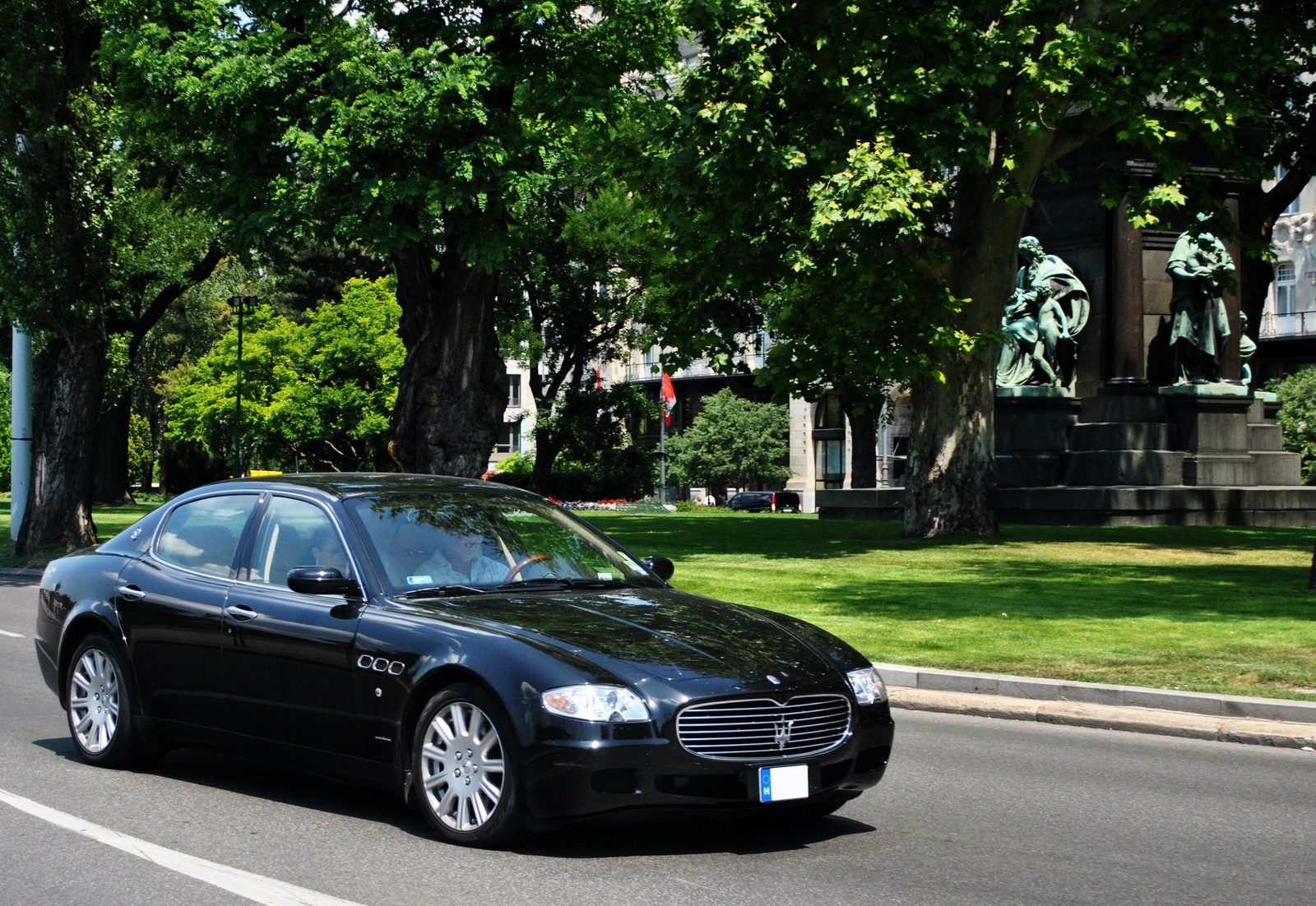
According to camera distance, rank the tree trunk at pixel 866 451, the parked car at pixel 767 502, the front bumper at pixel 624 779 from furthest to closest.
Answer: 1. the parked car at pixel 767 502
2. the tree trunk at pixel 866 451
3. the front bumper at pixel 624 779

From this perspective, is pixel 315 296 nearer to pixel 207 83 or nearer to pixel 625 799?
pixel 207 83

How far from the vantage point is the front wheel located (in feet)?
24.5

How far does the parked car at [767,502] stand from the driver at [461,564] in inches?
2243

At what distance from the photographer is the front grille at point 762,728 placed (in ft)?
18.1

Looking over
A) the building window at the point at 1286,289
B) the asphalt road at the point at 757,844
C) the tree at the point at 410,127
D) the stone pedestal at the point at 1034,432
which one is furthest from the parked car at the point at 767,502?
the asphalt road at the point at 757,844

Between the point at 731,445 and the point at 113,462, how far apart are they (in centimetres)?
2854

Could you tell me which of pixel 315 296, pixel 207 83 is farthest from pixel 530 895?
pixel 315 296

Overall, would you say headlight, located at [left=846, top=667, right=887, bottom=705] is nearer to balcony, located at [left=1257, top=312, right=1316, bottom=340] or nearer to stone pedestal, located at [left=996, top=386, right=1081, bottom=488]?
stone pedestal, located at [left=996, top=386, right=1081, bottom=488]

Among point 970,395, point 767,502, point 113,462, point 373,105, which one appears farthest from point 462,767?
point 767,502

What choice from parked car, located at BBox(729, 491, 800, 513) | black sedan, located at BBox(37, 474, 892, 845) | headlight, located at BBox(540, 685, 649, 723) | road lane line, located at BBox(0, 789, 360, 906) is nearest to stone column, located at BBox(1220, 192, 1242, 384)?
black sedan, located at BBox(37, 474, 892, 845)

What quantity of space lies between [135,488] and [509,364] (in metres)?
24.6

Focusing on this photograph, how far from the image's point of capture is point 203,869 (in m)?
5.50

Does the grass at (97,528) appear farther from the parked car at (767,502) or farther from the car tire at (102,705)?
the parked car at (767,502)

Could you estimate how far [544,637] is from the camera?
227 inches
